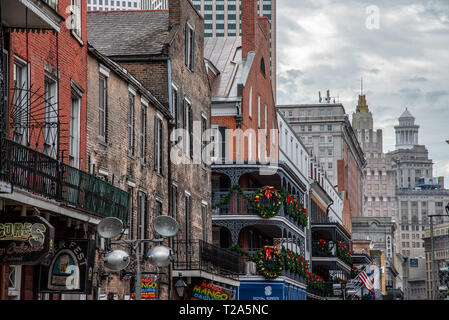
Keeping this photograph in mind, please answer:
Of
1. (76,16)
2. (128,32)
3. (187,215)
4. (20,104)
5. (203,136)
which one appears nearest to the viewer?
(20,104)

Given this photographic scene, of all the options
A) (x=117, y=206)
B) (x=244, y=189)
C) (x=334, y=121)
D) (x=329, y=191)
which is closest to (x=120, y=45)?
(x=117, y=206)

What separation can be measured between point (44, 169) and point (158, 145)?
1430 centimetres

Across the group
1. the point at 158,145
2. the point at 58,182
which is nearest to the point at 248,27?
the point at 158,145

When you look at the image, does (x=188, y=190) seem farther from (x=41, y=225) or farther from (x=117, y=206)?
(x=41, y=225)

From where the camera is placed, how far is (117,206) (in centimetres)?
2244

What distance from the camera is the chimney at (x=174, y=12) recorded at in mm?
35594

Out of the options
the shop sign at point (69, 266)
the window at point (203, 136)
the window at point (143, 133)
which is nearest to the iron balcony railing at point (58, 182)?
the shop sign at point (69, 266)

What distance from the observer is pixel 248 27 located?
5534cm

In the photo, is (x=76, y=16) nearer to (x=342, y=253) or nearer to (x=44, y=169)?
(x=44, y=169)

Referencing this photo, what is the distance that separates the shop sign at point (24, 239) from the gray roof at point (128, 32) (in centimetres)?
1712

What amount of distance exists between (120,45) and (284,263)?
60.4 ft

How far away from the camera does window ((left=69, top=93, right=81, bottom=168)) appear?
77.9ft

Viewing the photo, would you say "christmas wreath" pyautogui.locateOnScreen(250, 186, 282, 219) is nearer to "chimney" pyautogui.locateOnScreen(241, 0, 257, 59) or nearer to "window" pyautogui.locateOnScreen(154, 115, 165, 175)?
"chimney" pyautogui.locateOnScreen(241, 0, 257, 59)
